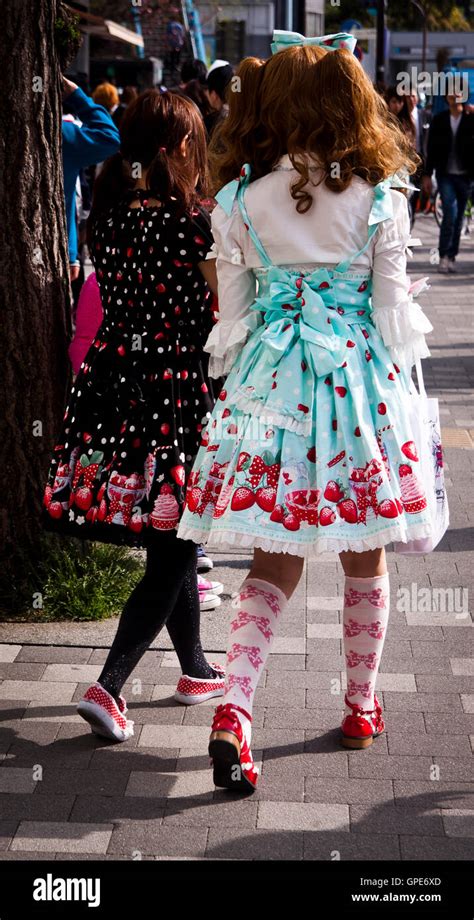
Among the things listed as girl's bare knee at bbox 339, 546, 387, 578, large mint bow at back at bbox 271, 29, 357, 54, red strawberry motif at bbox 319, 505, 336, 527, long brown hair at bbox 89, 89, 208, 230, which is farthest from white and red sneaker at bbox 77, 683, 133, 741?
large mint bow at back at bbox 271, 29, 357, 54

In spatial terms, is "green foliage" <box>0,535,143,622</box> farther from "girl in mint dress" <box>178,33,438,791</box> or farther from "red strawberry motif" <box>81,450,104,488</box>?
"girl in mint dress" <box>178,33,438,791</box>

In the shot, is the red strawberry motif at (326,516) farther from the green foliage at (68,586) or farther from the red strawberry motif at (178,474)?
the green foliage at (68,586)

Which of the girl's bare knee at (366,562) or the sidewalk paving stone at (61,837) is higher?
the girl's bare knee at (366,562)

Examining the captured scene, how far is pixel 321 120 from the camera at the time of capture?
3.18 metres

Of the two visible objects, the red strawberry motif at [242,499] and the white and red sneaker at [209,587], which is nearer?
the red strawberry motif at [242,499]

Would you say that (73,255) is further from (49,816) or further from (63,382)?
(49,816)

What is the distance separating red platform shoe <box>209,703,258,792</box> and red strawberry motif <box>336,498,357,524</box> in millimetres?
577

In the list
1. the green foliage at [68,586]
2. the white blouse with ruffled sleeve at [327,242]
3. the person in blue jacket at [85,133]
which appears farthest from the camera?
the person in blue jacket at [85,133]

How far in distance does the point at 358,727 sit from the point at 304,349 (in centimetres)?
110

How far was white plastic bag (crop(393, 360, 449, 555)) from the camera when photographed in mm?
3363

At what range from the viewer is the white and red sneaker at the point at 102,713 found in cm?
359

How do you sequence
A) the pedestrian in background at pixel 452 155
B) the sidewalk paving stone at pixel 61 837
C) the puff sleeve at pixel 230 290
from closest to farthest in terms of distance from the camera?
the sidewalk paving stone at pixel 61 837, the puff sleeve at pixel 230 290, the pedestrian in background at pixel 452 155

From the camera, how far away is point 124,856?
9.76ft

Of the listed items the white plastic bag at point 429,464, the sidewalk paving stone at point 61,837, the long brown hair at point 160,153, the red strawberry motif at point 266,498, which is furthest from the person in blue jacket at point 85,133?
the sidewalk paving stone at point 61,837
